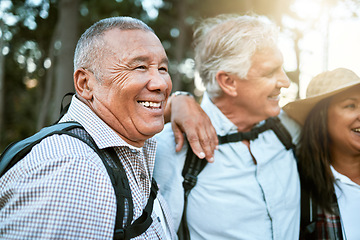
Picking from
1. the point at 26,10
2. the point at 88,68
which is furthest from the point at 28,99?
the point at 88,68

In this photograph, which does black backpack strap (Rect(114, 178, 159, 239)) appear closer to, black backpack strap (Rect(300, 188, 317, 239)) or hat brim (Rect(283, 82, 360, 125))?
black backpack strap (Rect(300, 188, 317, 239))

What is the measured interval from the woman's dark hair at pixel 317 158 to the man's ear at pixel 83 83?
1.93 m

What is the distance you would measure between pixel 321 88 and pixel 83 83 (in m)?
2.00

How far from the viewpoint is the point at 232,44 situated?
2.62m

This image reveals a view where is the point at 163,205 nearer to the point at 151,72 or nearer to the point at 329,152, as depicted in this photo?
the point at 151,72

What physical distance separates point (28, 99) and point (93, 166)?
2506 centimetres

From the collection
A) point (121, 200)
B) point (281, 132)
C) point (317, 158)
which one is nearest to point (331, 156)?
point (317, 158)

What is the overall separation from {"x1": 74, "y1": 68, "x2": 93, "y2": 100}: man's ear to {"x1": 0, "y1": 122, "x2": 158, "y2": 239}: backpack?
0.22m

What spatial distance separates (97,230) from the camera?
49.4 inches

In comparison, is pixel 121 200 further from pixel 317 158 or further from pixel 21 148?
pixel 317 158

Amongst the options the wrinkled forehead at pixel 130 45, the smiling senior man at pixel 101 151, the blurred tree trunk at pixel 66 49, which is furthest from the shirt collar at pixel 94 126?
the blurred tree trunk at pixel 66 49

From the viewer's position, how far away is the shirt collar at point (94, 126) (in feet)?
5.10

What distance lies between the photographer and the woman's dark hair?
253 cm

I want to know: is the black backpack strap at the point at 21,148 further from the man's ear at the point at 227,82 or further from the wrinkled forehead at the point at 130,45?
the man's ear at the point at 227,82
